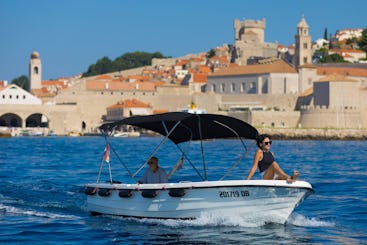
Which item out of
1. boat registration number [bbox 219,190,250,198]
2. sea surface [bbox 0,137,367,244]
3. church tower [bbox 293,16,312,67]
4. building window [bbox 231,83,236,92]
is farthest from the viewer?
church tower [bbox 293,16,312,67]

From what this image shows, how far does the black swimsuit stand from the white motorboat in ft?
1.01

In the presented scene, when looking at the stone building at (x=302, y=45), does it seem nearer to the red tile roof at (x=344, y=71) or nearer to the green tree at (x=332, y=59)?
the red tile roof at (x=344, y=71)

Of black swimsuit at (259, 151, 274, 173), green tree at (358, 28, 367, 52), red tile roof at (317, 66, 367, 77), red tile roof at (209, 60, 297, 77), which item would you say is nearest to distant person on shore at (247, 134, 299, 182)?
black swimsuit at (259, 151, 274, 173)

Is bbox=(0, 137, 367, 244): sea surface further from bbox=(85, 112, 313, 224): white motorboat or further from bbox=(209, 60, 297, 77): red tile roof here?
bbox=(209, 60, 297, 77): red tile roof

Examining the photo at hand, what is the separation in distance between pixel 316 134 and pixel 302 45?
28.4m

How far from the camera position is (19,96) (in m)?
92.7

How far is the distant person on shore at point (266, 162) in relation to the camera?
43.2 feet

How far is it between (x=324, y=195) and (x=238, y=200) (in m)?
5.98

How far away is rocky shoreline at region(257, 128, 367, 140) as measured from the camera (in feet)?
266

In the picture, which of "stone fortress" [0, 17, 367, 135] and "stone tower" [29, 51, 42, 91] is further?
"stone tower" [29, 51, 42, 91]

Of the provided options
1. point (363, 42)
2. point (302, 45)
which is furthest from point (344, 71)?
→ point (363, 42)

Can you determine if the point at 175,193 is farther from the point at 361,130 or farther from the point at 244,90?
the point at 244,90

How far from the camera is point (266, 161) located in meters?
13.3

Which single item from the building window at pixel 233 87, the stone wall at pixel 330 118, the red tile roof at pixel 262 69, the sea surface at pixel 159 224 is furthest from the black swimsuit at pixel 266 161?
the building window at pixel 233 87
